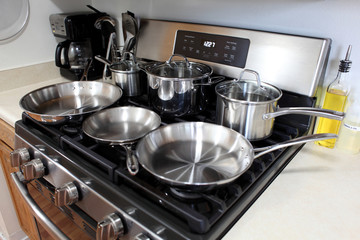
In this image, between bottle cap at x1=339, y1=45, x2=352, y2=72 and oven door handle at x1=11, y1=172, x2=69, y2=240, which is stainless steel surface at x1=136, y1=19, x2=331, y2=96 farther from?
oven door handle at x1=11, y1=172, x2=69, y2=240

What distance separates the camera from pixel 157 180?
23.4 inches

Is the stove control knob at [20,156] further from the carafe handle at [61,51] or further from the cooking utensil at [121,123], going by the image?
the carafe handle at [61,51]

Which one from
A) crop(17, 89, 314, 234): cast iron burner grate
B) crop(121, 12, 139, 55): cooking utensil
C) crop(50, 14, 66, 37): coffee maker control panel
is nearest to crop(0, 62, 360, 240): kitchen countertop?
crop(17, 89, 314, 234): cast iron burner grate

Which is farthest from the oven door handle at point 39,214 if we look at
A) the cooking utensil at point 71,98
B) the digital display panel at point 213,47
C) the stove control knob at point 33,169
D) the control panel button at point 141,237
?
the digital display panel at point 213,47

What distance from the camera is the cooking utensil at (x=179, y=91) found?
33.1 inches

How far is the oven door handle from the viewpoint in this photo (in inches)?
30.9

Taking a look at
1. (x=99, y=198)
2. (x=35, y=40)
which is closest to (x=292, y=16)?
(x=99, y=198)

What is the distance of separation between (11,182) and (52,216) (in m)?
0.55

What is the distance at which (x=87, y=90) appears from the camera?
1.07m

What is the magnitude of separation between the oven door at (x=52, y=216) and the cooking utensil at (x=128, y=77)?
42 cm

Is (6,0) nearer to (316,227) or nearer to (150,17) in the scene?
(150,17)

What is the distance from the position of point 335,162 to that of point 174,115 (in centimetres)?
48

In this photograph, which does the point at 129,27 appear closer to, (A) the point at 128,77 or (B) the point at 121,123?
(A) the point at 128,77

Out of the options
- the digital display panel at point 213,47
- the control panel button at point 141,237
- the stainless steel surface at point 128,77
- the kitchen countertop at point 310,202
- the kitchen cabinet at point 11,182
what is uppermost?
the digital display panel at point 213,47
